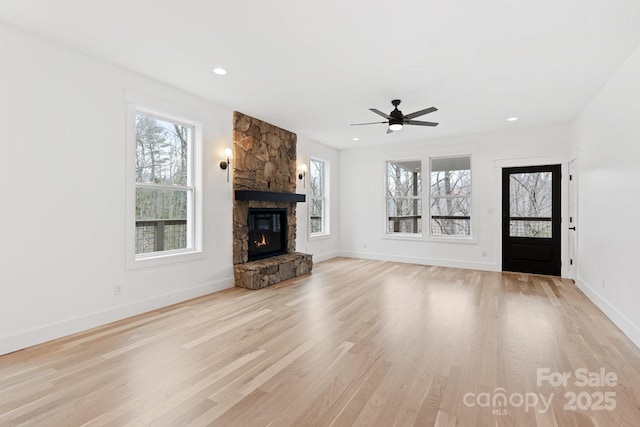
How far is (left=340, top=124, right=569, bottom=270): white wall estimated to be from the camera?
5887 millimetres

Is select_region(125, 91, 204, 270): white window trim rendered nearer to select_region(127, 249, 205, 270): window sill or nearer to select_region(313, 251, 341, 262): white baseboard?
select_region(127, 249, 205, 270): window sill

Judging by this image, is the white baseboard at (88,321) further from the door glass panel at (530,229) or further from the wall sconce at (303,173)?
the door glass panel at (530,229)

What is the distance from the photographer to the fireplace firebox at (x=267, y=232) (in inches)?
211

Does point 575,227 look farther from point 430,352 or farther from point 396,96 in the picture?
point 430,352

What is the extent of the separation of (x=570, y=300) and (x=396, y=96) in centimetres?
367

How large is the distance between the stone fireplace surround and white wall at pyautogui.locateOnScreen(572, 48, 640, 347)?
4287 millimetres

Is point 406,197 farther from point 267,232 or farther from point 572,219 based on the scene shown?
point 267,232

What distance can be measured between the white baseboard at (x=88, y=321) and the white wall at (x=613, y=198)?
4.91 m

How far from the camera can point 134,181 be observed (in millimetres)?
3617

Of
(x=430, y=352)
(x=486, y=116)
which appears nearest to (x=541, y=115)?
(x=486, y=116)

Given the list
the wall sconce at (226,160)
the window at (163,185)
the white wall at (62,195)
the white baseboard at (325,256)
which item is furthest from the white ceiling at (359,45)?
the white baseboard at (325,256)

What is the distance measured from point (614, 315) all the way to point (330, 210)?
213 inches

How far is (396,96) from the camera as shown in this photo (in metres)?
4.25

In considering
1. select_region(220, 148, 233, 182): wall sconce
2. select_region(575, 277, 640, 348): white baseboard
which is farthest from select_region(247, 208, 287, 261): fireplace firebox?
select_region(575, 277, 640, 348): white baseboard
